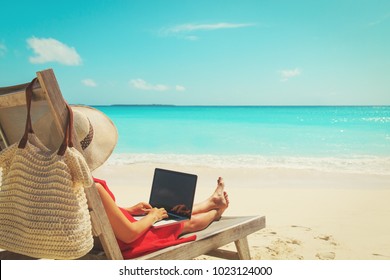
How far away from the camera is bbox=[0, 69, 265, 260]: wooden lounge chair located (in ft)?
5.87

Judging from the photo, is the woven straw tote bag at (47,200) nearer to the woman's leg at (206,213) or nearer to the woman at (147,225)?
the woman at (147,225)

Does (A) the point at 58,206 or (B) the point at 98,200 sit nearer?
(A) the point at 58,206

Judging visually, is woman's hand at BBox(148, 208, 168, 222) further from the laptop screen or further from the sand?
the sand

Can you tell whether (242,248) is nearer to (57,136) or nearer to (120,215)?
(120,215)

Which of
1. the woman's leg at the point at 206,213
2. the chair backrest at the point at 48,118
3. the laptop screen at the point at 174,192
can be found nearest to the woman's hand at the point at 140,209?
the laptop screen at the point at 174,192

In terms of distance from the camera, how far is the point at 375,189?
24.0 feet

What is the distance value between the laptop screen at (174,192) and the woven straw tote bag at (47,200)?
1087 millimetres

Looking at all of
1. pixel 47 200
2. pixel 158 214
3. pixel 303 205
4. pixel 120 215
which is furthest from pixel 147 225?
pixel 303 205

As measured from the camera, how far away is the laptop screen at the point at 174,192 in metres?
2.88
